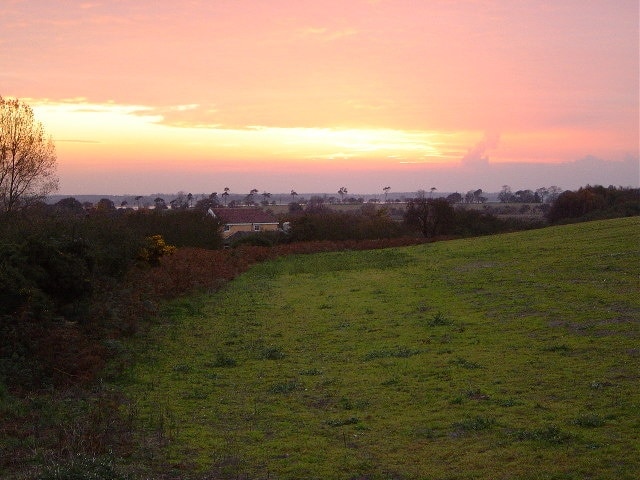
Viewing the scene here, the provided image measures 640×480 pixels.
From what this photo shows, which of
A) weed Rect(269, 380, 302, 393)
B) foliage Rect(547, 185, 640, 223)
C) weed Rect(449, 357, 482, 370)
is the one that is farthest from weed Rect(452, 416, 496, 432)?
foliage Rect(547, 185, 640, 223)

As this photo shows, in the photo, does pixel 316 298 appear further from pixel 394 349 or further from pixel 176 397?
pixel 176 397

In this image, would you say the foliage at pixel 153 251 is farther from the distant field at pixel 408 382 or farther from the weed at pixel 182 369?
the weed at pixel 182 369

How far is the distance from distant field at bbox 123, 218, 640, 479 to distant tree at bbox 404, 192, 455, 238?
4038cm

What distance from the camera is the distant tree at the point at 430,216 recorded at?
64.8 m

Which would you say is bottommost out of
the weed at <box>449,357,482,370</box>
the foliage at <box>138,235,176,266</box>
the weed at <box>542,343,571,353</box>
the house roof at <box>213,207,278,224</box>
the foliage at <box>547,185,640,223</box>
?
the weed at <box>449,357,482,370</box>

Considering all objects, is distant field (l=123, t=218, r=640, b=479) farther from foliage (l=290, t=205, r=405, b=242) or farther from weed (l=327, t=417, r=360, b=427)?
foliage (l=290, t=205, r=405, b=242)

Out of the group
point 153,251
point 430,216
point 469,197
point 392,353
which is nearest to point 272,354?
point 392,353

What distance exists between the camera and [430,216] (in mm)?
65062

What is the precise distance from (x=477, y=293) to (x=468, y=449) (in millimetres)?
14273

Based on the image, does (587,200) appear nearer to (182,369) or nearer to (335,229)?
(335,229)

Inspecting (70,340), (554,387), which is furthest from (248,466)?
(70,340)

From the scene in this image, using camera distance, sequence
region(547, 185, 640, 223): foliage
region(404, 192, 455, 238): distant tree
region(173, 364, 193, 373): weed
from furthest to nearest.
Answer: region(547, 185, 640, 223): foliage → region(404, 192, 455, 238): distant tree → region(173, 364, 193, 373): weed

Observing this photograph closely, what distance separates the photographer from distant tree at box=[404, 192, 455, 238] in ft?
212

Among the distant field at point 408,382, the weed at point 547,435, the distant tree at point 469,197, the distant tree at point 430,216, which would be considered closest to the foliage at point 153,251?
the distant field at point 408,382
